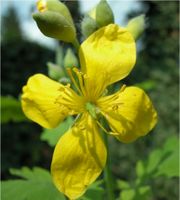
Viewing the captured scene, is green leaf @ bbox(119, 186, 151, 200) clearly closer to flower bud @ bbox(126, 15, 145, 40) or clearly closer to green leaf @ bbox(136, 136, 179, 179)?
green leaf @ bbox(136, 136, 179, 179)

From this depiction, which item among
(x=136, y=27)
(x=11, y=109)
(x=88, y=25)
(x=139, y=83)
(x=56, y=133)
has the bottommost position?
(x=139, y=83)

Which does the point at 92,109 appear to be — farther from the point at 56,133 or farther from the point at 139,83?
the point at 139,83

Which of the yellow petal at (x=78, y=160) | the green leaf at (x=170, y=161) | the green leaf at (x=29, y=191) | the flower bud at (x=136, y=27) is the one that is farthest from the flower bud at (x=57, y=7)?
the green leaf at (x=170, y=161)

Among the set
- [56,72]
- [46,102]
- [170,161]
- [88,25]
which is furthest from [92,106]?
[170,161]

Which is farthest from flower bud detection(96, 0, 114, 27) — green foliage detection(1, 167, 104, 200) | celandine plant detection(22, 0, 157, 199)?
green foliage detection(1, 167, 104, 200)

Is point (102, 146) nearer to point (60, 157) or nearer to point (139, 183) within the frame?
point (60, 157)

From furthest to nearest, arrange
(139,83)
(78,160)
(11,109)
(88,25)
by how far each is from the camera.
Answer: (139,83)
(11,109)
(88,25)
(78,160)

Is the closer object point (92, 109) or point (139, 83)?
point (92, 109)
